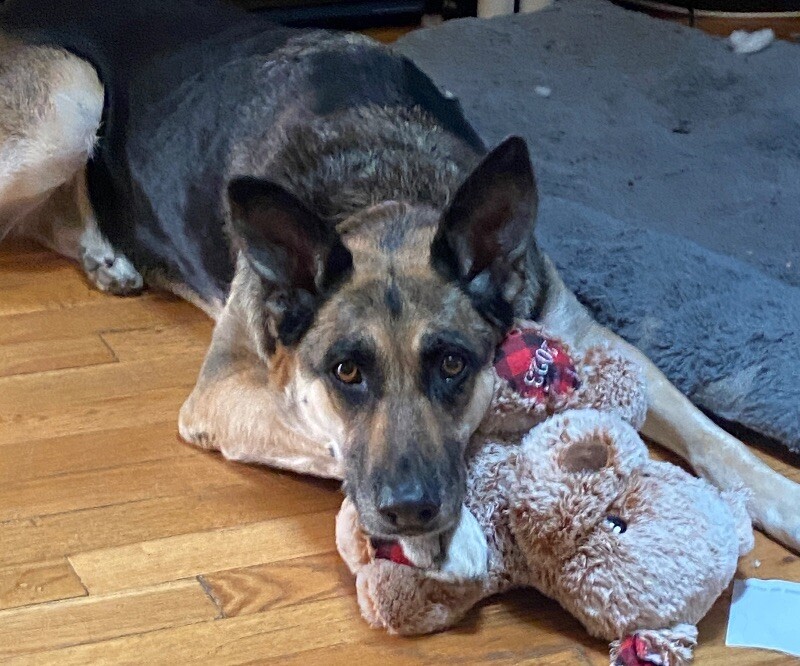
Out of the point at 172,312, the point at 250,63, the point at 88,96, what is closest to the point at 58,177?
the point at 88,96

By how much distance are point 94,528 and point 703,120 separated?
8.94 feet

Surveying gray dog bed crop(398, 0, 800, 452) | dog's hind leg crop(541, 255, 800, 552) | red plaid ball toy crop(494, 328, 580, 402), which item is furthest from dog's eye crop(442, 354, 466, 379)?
gray dog bed crop(398, 0, 800, 452)

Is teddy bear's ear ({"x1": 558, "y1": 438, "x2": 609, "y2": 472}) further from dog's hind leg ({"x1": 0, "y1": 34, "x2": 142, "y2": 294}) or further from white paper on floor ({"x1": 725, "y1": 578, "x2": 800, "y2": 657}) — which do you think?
dog's hind leg ({"x1": 0, "y1": 34, "x2": 142, "y2": 294})

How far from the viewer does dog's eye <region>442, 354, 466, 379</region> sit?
1830mm

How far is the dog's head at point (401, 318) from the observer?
173 centimetres

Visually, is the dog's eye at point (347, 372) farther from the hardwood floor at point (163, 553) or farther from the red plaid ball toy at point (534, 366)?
the hardwood floor at point (163, 553)

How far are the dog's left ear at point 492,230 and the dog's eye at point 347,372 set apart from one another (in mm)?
244

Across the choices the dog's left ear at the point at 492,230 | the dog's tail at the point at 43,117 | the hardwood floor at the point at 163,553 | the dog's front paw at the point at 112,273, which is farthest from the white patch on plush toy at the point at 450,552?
the dog's tail at the point at 43,117

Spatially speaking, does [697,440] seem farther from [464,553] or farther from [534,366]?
[464,553]

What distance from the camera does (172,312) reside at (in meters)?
2.97

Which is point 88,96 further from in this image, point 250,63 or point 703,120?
point 703,120

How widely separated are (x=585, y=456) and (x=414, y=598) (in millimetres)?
383

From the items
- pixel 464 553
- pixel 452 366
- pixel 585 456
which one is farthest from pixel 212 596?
pixel 585 456

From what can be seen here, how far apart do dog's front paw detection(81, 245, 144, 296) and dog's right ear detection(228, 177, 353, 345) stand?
1.21 meters
